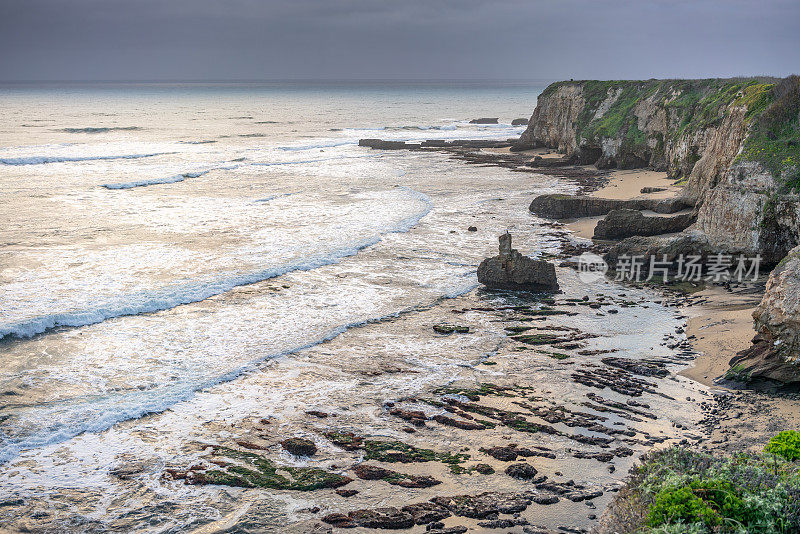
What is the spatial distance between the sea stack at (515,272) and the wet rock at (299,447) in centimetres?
795

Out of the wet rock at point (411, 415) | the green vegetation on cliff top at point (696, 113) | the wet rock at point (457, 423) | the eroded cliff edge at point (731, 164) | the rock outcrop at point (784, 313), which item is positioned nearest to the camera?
the wet rock at point (457, 423)

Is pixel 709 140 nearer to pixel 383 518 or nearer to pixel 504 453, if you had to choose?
pixel 504 453

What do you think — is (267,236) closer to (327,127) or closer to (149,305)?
(149,305)

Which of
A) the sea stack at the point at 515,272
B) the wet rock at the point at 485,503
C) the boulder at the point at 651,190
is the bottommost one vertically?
the wet rock at the point at 485,503

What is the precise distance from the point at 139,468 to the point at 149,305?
665 cm

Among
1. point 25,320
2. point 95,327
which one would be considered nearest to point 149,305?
point 95,327

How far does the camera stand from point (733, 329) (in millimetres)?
11570

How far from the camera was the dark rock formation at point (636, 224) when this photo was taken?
1777 centimetres

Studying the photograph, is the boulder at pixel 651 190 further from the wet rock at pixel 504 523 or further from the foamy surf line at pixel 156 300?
the wet rock at pixel 504 523

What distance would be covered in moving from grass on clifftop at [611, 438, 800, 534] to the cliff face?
394 inches

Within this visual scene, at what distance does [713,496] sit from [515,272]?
10.3 metres

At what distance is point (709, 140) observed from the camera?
21734 millimetres

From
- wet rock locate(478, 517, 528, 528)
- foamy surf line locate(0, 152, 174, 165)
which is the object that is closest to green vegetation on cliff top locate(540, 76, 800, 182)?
wet rock locate(478, 517, 528, 528)

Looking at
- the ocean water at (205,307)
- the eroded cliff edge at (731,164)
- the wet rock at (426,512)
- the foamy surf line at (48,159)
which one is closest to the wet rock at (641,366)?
the eroded cliff edge at (731,164)
